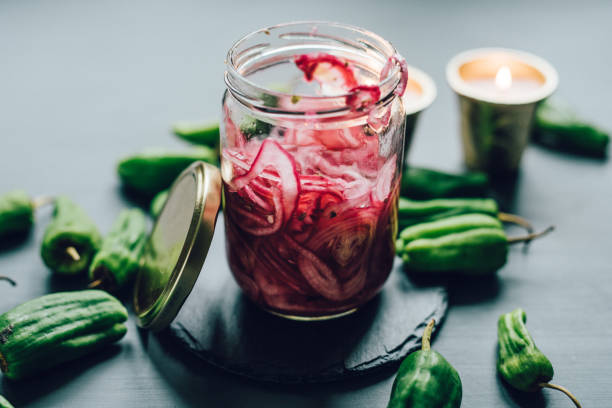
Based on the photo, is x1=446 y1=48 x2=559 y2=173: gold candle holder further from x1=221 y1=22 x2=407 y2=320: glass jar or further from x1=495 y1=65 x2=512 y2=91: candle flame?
x1=221 y1=22 x2=407 y2=320: glass jar

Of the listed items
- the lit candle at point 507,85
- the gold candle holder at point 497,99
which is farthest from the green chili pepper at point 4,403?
the lit candle at point 507,85

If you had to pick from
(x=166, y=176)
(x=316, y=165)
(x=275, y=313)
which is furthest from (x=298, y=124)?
(x=166, y=176)

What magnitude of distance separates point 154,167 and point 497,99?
1.06m

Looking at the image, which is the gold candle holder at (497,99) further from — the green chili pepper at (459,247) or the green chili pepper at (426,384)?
the green chili pepper at (426,384)

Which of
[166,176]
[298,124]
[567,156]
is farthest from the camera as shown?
[567,156]

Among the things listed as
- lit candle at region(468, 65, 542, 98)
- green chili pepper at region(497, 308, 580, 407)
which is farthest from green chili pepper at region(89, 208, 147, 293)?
lit candle at region(468, 65, 542, 98)

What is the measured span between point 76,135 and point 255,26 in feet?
3.07

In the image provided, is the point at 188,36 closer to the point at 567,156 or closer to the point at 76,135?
the point at 76,135

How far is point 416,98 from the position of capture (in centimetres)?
193

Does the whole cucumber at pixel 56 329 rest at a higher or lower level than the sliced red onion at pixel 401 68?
lower

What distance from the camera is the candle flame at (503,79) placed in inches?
77.0

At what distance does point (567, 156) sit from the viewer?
2080 millimetres

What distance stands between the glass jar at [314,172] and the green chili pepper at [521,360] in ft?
1.02

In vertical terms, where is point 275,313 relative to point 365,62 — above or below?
below
